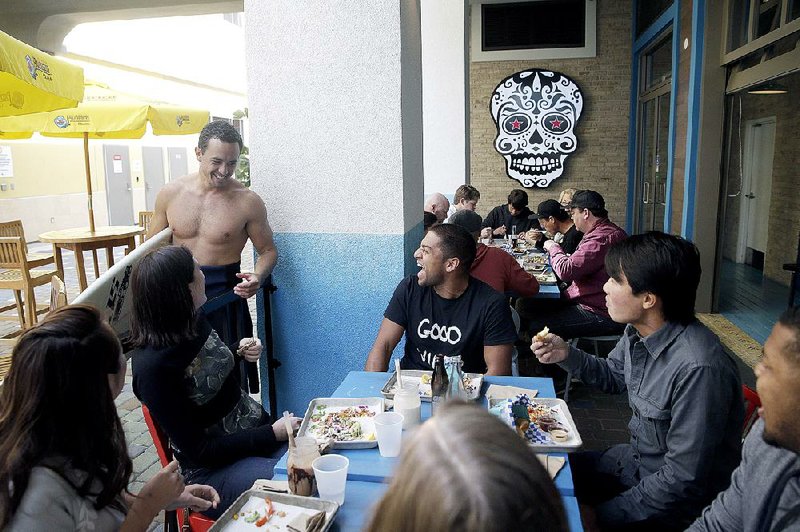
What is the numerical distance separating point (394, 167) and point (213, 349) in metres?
1.58

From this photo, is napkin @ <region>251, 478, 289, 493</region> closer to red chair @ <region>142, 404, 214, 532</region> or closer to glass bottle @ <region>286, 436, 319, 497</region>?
glass bottle @ <region>286, 436, 319, 497</region>

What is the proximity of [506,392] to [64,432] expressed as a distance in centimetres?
152

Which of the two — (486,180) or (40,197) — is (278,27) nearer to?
(486,180)

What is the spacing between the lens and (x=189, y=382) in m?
2.22

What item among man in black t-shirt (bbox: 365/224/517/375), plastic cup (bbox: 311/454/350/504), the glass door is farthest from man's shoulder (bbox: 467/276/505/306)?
the glass door

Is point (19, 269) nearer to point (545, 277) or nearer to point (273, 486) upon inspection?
point (545, 277)

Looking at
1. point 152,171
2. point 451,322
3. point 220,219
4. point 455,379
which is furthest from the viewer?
point 152,171

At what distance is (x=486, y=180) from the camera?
1237 cm

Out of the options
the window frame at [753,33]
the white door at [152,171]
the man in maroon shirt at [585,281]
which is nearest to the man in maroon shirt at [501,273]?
the man in maroon shirt at [585,281]

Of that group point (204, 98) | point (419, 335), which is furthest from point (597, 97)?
point (204, 98)

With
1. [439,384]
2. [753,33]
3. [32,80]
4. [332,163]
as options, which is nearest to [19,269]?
[32,80]

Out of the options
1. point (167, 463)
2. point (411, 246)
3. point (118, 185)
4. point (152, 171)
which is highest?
point (152, 171)

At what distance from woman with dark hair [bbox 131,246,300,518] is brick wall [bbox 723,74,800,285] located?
19.6 ft

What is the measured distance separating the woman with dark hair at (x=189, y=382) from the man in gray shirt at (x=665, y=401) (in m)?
1.24
